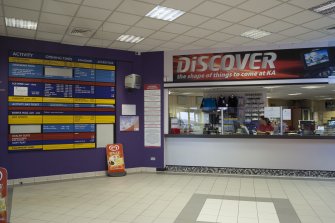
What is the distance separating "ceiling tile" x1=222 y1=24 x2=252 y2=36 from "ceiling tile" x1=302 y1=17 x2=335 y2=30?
1219 mm

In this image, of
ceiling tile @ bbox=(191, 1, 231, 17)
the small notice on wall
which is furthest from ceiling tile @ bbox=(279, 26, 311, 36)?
the small notice on wall

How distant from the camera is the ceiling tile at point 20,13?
5.20 metres

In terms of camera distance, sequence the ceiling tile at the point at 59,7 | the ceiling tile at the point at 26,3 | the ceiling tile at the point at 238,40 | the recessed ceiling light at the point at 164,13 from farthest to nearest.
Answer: the ceiling tile at the point at 238,40 < the recessed ceiling light at the point at 164,13 < the ceiling tile at the point at 59,7 < the ceiling tile at the point at 26,3

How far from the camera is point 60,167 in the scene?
727 centimetres

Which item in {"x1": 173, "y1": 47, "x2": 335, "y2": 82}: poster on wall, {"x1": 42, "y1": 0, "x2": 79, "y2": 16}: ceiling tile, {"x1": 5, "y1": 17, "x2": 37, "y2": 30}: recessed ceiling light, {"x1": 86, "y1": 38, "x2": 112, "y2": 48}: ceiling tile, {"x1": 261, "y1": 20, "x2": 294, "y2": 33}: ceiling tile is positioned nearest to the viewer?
{"x1": 42, "y1": 0, "x2": 79, "y2": 16}: ceiling tile

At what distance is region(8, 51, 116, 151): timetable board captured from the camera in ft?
22.5

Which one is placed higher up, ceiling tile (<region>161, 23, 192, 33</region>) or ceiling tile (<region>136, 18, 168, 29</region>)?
ceiling tile (<region>136, 18, 168, 29</region>)

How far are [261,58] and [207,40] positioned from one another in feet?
5.31

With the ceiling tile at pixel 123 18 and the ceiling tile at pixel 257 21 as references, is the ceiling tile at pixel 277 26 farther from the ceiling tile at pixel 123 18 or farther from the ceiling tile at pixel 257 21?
the ceiling tile at pixel 123 18

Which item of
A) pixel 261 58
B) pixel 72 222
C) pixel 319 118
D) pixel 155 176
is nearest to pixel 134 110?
pixel 155 176

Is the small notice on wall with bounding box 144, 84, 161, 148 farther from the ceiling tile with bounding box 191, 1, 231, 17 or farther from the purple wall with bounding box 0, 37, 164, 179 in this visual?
the ceiling tile with bounding box 191, 1, 231, 17

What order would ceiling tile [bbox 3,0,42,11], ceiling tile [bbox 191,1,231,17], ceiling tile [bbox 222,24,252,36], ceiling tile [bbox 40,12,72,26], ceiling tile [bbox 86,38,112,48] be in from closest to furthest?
ceiling tile [bbox 3,0,42,11], ceiling tile [bbox 191,1,231,17], ceiling tile [bbox 40,12,72,26], ceiling tile [bbox 222,24,252,36], ceiling tile [bbox 86,38,112,48]

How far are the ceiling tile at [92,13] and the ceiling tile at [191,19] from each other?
4.58 feet

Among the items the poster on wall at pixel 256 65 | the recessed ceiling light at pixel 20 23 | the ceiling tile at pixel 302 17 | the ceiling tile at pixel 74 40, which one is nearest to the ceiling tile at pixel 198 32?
the poster on wall at pixel 256 65
